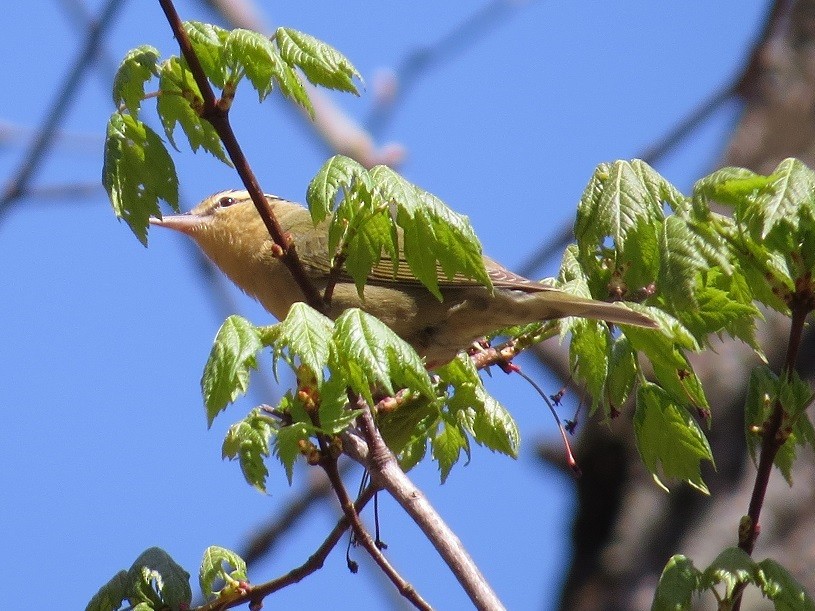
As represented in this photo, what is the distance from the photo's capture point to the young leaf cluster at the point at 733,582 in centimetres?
275

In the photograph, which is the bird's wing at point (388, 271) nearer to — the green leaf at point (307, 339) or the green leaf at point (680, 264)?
the green leaf at point (680, 264)

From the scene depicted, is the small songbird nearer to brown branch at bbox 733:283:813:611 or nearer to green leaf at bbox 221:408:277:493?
brown branch at bbox 733:283:813:611

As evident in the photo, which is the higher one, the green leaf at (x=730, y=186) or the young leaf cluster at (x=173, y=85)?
the young leaf cluster at (x=173, y=85)

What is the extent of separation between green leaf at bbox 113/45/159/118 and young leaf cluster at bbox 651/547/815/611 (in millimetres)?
1883

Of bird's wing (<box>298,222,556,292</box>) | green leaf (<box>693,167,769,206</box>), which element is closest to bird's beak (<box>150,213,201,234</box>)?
bird's wing (<box>298,222,556,292</box>)

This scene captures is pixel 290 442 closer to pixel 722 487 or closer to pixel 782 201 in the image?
pixel 782 201

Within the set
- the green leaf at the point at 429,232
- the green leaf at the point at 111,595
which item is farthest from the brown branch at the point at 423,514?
the green leaf at the point at 111,595

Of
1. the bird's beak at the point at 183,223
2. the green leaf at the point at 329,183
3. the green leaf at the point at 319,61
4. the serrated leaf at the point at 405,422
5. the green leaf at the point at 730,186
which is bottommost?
the green leaf at the point at 730,186

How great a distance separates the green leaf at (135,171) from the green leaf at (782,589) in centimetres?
182

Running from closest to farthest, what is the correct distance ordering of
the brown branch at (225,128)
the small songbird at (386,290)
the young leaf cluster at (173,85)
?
the brown branch at (225,128) → the young leaf cluster at (173,85) → the small songbird at (386,290)

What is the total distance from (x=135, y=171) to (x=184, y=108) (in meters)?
0.28

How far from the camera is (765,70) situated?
9.20m

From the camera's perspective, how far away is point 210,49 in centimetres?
310

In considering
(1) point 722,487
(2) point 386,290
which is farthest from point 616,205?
(1) point 722,487
